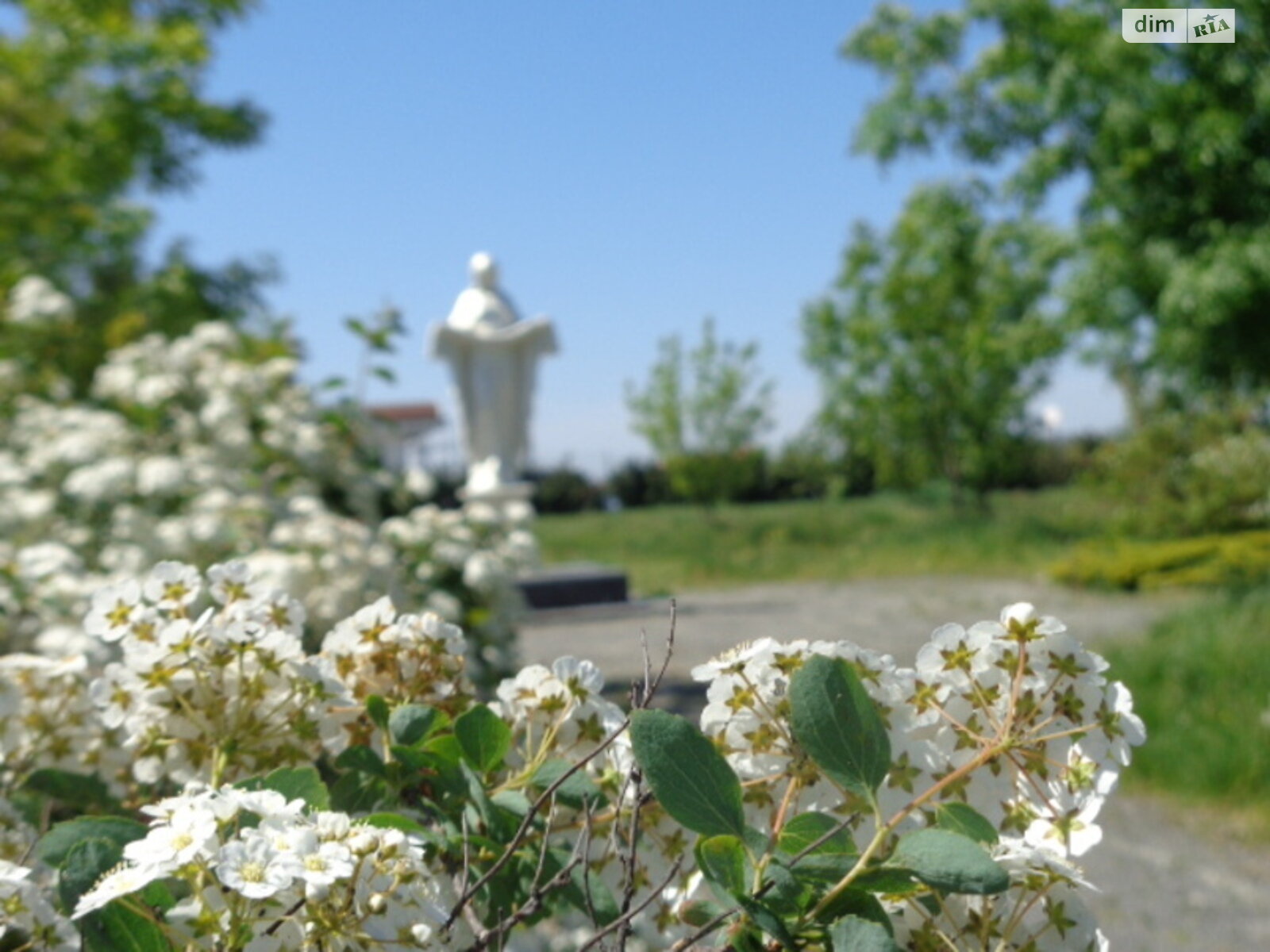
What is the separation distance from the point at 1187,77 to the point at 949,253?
567 centimetres

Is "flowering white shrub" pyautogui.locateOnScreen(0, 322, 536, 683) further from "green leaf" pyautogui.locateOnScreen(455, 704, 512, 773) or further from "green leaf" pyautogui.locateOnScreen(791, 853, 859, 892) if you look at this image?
"green leaf" pyautogui.locateOnScreen(791, 853, 859, 892)

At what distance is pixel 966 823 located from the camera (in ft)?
2.44

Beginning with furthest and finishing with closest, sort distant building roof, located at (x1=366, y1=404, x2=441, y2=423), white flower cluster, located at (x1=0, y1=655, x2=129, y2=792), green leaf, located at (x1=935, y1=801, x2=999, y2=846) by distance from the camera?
distant building roof, located at (x1=366, y1=404, x2=441, y2=423) → white flower cluster, located at (x1=0, y1=655, x2=129, y2=792) → green leaf, located at (x1=935, y1=801, x2=999, y2=846)

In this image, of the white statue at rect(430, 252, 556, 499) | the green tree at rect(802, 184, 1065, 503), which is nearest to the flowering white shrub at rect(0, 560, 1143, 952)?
the white statue at rect(430, 252, 556, 499)

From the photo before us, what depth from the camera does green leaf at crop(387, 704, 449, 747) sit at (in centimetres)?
89

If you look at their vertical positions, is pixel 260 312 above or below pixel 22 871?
above

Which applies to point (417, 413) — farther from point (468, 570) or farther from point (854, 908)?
point (854, 908)

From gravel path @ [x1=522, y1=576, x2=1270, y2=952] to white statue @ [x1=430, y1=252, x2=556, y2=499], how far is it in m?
1.39

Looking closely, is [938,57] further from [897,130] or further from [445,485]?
[445,485]

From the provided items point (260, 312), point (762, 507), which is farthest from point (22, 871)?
point (762, 507)

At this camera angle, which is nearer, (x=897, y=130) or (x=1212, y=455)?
(x=1212, y=455)

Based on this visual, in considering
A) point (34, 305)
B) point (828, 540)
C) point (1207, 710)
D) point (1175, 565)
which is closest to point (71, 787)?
point (34, 305)

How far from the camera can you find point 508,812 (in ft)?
2.87

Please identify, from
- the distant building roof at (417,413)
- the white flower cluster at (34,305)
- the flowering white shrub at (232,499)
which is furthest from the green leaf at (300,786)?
the distant building roof at (417,413)
